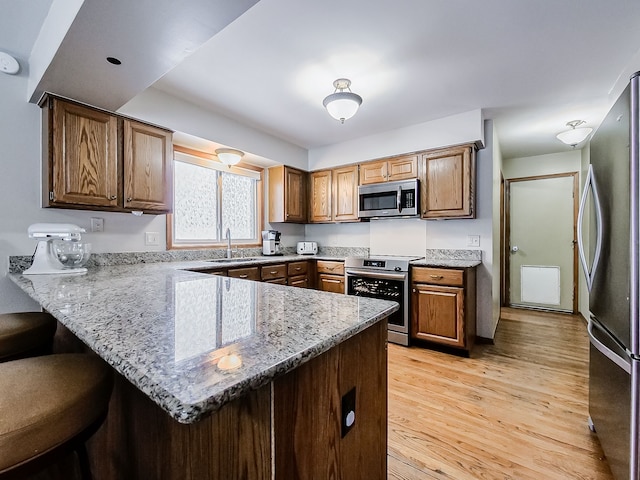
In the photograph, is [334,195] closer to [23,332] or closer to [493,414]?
[493,414]

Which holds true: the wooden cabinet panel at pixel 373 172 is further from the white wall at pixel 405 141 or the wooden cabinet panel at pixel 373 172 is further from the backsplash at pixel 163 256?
the backsplash at pixel 163 256

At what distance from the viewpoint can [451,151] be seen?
10.4ft

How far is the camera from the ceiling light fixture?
3297 millimetres

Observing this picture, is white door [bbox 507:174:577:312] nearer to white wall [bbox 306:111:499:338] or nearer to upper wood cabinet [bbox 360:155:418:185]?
white wall [bbox 306:111:499:338]

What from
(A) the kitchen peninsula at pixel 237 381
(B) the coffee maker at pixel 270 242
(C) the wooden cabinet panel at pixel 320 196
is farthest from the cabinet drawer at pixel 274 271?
(A) the kitchen peninsula at pixel 237 381

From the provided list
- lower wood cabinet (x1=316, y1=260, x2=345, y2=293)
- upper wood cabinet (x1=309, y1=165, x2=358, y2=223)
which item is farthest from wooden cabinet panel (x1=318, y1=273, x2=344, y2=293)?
upper wood cabinet (x1=309, y1=165, x2=358, y2=223)

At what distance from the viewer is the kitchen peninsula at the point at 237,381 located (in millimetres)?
515

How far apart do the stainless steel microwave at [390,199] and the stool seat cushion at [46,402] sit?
3.08m

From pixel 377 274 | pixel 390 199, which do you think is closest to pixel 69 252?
pixel 377 274

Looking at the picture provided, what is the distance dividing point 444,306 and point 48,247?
10.6 feet

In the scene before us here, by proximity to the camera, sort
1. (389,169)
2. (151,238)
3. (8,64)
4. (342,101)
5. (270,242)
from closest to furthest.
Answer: (8,64), (342,101), (151,238), (389,169), (270,242)

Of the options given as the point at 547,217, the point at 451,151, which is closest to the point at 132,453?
the point at 451,151

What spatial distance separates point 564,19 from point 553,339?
309cm

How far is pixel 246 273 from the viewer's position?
9.89ft
